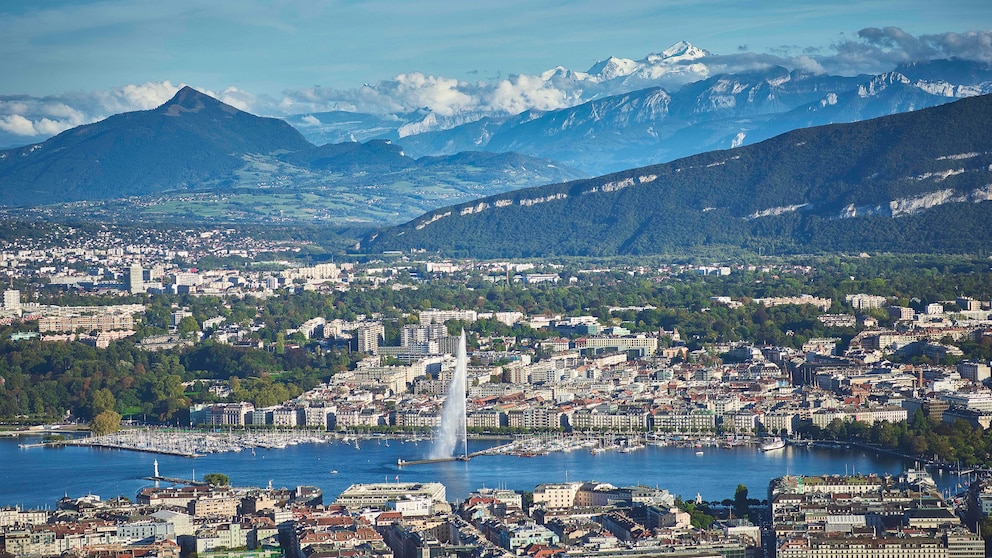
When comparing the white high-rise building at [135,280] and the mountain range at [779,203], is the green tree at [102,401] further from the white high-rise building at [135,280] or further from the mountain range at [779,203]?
the mountain range at [779,203]

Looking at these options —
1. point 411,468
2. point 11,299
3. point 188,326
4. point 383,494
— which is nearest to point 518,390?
point 411,468

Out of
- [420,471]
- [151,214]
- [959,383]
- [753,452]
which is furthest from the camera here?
[151,214]

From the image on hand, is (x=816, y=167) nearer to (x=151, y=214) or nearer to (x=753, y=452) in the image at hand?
(x=151, y=214)

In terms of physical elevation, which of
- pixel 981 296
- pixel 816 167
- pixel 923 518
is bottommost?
pixel 923 518

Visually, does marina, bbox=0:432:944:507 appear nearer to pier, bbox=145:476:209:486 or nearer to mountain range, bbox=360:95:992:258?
pier, bbox=145:476:209:486

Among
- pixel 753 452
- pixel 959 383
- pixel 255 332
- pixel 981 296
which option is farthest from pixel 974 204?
pixel 753 452

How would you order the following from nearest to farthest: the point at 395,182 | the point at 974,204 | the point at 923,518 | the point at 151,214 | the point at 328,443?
the point at 923,518 → the point at 328,443 → the point at 974,204 → the point at 151,214 → the point at 395,182
